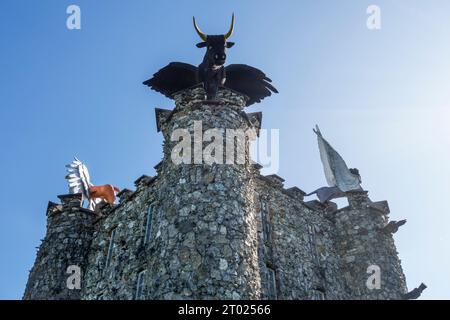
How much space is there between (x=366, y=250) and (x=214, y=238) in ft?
28.0

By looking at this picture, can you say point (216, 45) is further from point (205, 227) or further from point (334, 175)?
point (334, 175)

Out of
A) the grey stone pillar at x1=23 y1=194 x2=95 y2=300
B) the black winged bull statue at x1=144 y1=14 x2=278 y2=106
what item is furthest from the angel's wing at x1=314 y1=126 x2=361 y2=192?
the grey stone pillar at x1=23 y1=194 x2=95 y2=300

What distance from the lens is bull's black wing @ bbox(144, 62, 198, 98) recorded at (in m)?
18.7

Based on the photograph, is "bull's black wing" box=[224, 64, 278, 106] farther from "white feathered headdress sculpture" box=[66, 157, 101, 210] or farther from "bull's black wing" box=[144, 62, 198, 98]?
"white feathered headdress sculpture" box=[66, 157, 101, 210]

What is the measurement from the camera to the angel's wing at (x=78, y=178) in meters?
23.8

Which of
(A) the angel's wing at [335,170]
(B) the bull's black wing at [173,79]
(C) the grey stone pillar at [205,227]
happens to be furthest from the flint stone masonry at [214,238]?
(A) the angel's wing at [335,170]

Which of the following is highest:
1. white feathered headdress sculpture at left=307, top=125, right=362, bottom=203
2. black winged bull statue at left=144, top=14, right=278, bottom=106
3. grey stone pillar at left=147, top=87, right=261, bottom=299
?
black winged bull statue at left=144, top=14, right=278, bottom=106

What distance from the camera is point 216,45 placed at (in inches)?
670

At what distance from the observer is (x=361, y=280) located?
65.0 feet

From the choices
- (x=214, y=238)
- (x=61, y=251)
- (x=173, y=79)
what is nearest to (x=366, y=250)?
(x=214, y=238)

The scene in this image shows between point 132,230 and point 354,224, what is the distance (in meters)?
9.03

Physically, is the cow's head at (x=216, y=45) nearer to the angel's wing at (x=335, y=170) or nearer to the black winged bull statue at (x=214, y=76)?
the black winged bull statue at (x=214, y=76)
